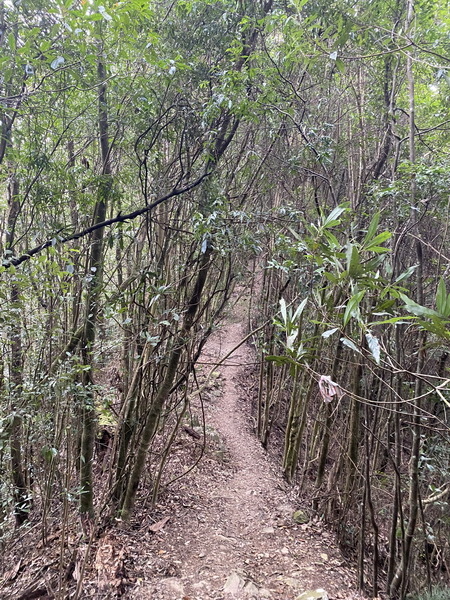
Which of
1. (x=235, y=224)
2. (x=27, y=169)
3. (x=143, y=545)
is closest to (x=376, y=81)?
(x=235, y=224)

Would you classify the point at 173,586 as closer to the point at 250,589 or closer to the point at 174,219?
the point at 250,589

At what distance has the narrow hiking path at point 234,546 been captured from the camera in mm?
3014

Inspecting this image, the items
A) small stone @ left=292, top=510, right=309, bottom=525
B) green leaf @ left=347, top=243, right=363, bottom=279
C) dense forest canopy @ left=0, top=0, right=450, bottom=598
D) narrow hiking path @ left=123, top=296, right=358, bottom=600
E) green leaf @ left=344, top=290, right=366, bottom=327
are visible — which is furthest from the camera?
small stone @ left=292, top=510, right=309, bottom=525

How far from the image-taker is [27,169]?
3.06m

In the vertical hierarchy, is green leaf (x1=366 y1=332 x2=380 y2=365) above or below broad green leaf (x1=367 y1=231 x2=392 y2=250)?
below

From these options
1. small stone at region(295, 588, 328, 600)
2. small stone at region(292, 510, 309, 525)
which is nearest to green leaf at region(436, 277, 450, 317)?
small stone at region(295, 588, 328, 600)

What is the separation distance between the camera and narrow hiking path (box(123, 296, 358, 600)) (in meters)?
3.01

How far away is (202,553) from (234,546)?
398 millimetres

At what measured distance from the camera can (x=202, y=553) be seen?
11.3ft

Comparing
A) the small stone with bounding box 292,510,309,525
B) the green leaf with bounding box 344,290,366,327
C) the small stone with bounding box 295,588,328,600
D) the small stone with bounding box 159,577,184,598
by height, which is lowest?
the small stone with bounding box 292,510,309,525

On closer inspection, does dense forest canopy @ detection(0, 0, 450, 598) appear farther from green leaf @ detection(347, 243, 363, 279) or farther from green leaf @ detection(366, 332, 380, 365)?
green leaf @ detection(366, 332, 380, 365)

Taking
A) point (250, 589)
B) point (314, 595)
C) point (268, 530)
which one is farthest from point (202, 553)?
point (314, 595)

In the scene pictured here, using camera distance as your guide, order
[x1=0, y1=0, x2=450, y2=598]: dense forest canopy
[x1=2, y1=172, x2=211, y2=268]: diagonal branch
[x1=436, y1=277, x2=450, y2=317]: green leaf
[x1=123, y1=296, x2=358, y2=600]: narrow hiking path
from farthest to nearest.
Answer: [x1=123, y1=296, x2=358, y2=600]: narrow hiking path < [x1=2, y1=172, x2=211, y2=268]: diagonal branch < [x1=0, y1=0, x2=450, y2=598]: dense forest canopy < [x1=436, y1=277, x2=450, y2=317]: green leaf

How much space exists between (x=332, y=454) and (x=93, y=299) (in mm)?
5283
